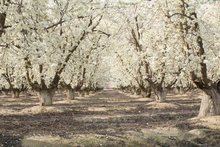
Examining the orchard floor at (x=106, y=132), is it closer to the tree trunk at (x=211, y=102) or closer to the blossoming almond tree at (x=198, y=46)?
the tree trunk at (x=211, y=102)

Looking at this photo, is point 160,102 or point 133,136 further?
point 160,102

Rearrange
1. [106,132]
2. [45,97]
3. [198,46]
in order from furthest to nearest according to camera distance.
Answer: [45,97] → [198,46] → [106,132]

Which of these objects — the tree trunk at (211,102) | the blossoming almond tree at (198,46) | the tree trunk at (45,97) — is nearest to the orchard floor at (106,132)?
the tree trunk at (211,102)

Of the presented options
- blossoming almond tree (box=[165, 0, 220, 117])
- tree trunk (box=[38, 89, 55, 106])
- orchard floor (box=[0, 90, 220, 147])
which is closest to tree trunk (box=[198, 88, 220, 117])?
blossoming almond tree (box=[165, 0, 220, 117])

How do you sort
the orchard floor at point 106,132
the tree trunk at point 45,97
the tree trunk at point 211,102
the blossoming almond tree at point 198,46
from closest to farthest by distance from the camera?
the orchard floor at point 106,132, the blossoming almond tree at point 198,46, the tree trunk at point 211,102, the tree trunk at point 45,97

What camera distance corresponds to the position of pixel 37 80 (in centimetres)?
4253

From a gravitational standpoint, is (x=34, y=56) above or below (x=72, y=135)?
above

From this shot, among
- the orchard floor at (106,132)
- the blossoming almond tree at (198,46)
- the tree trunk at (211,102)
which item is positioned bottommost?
the orchard floor at (106,132)

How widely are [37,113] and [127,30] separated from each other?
18321 mm

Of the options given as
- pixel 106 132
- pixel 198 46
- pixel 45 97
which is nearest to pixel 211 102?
pixel 198 46

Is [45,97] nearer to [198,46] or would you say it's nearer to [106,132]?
[106,132]

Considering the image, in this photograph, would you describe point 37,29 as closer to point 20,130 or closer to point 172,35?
point 20,130

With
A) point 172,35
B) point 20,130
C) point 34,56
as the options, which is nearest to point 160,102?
point 172,35

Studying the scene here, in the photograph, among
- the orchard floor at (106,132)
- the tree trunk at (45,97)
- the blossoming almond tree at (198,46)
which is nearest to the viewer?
the orchard floor at (106,132)
